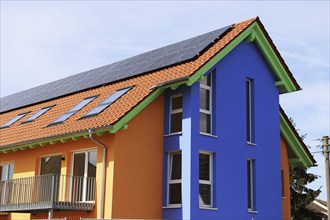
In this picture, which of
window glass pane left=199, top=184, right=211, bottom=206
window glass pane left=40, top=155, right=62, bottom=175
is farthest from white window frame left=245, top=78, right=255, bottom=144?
window glass pane left=40, top=155, right=62, bottom=175

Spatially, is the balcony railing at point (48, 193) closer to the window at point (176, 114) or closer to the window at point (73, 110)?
the window at point (73, 110)

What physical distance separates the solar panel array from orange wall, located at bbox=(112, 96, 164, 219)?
228 centimetres

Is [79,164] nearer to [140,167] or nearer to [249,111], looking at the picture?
[140,167]

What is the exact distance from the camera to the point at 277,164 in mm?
19312

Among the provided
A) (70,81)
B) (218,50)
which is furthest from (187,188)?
(70,81)

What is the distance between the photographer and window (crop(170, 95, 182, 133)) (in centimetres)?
1707

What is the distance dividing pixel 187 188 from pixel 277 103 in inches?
237

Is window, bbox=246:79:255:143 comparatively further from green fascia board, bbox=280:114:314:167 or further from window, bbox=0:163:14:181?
window, bbox=0:163:14:181

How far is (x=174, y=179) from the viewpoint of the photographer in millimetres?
16656

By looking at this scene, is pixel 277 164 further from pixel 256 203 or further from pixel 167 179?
pixel 167 179

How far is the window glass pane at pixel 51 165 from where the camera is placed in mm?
17767

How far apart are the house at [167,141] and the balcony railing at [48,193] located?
0.03 meters

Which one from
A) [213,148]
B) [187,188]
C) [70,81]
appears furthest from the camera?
[70,81]

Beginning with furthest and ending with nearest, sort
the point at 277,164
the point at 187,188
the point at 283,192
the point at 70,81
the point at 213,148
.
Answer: the point at 70,81, the point at 283,192, the point at 277,164, the point at 213,148, the point at 187,188
